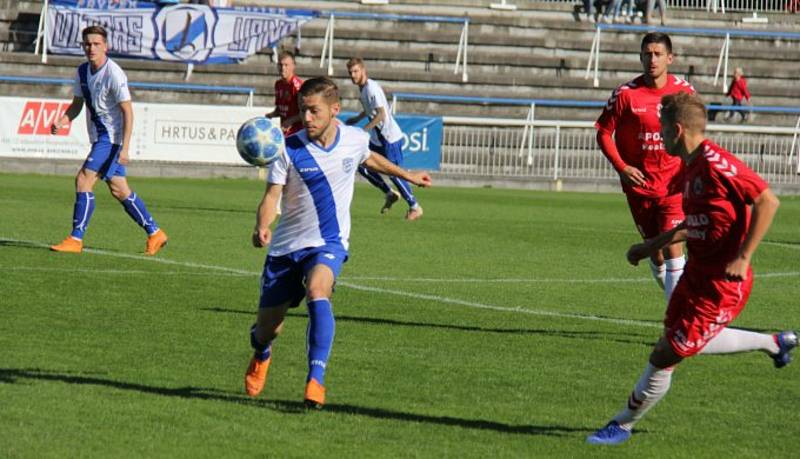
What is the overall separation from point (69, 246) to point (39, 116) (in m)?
14.6

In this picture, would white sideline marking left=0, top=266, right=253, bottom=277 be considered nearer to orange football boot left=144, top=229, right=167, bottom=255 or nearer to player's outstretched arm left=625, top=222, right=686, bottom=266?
orange football boot left=144, top=229, right=167, bottom=255

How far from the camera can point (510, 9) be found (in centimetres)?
3800

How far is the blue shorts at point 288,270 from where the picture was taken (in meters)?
7.30

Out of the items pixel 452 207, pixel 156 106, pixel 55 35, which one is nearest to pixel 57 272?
pixel 452 207

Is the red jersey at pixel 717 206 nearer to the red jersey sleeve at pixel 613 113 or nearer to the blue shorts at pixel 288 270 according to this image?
the blue shorts at pixel 288 270

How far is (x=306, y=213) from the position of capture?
739 cm

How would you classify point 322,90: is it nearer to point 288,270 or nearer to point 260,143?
point 260,143

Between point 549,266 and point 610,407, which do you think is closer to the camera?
point 610,407

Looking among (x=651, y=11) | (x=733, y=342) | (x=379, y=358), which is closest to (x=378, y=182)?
(x=379, y=358)

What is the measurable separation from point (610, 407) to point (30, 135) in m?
22.4

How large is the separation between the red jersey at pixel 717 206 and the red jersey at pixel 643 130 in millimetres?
3347

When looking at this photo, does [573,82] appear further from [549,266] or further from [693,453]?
[693,453]

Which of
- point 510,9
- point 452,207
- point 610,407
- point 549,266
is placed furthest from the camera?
point 510,9

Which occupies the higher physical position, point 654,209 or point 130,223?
point 654,209
